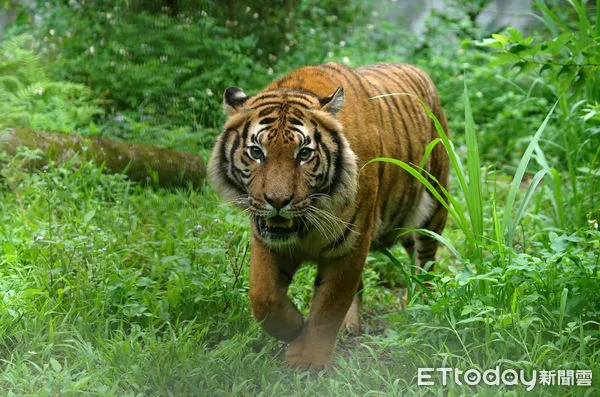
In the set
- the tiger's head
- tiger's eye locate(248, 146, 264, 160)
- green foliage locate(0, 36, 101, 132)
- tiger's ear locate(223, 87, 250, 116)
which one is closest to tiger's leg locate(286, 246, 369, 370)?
the tiger's head

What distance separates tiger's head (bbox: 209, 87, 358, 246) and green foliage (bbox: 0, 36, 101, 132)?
9.90 ft

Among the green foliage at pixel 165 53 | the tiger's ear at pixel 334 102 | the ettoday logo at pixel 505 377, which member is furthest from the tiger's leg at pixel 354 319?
the green foliage at pixel 165 53

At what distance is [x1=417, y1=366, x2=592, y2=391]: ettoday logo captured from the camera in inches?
120

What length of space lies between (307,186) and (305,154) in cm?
15

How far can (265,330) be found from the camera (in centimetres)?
386

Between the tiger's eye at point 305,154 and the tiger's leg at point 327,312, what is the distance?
595 mm

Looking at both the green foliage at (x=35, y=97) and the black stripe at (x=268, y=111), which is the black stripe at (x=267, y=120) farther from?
the green foliage at (x=35, y=97)

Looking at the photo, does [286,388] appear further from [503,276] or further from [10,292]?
[10,292]

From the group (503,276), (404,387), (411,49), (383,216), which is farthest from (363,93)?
(411,49)

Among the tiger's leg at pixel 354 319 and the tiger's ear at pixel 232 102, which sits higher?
the tiger's ear at pixel 232 102

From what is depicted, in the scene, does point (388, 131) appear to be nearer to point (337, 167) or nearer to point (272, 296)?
point (337, 167)

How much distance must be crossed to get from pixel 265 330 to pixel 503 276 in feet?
4.04

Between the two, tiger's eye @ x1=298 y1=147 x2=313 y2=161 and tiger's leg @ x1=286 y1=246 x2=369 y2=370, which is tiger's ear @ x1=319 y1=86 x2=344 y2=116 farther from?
tiger's leg @ x1=286 y1=246 x2=369 y2=370

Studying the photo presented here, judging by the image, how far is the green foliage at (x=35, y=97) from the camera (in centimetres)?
653
